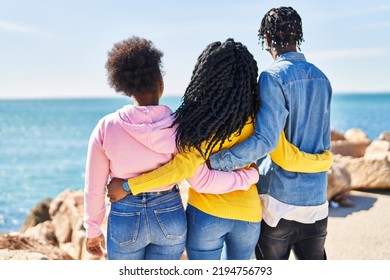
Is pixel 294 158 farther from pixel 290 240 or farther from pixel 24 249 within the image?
pixel 24 249

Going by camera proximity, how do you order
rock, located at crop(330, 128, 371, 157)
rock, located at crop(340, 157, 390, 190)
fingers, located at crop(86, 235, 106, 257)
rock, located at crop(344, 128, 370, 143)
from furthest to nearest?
rock, located at crop(344, 128, 370, 143)
rock, located at crop(330, 128, 371, 157)
rock, located at crop(340, 157, 390, 190)
fingers, located at crop(86, 235, 106, 257)

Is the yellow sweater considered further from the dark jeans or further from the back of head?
the back of head

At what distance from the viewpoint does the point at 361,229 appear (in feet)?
18.0

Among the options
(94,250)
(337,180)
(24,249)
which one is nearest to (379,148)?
(337,180)

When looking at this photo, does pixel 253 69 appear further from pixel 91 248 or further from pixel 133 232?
pixel 91 248

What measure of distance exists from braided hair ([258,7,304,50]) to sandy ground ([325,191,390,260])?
9.87 ft

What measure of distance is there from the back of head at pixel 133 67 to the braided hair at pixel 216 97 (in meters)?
0.19

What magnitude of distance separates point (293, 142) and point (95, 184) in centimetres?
99

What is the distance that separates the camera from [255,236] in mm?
2428

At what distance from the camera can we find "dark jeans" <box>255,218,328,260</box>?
2.49 m

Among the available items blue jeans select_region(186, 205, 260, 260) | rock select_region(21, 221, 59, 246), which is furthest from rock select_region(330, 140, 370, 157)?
blue jeans select_region(186, 205, 260, 260)

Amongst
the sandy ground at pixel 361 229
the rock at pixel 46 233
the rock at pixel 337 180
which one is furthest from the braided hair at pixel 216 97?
the rock at pixel 337 180
